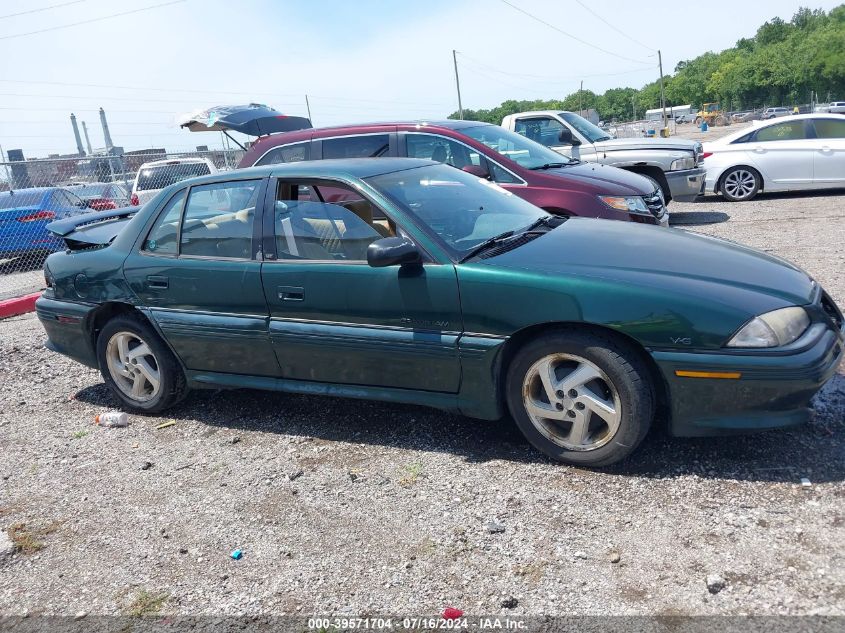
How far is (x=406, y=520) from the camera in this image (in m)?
3.23

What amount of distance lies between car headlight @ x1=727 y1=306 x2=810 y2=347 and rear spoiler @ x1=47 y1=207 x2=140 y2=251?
4.07 m

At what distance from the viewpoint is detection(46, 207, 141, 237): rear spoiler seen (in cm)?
519

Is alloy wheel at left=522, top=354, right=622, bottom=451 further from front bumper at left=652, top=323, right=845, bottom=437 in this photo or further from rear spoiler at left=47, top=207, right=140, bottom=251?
rear spoiler at left=47, top=207, right=140, bottom=251

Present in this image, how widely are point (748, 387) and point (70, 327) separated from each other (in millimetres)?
4272

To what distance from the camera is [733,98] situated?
95562 mm

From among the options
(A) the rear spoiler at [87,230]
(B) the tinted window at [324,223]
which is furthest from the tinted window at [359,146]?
(B) the tinted window at [324,223]

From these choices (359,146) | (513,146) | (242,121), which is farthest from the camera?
(242,121)

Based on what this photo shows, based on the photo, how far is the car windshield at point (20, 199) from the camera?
1180cm

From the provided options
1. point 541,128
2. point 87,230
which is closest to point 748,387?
point 87,230

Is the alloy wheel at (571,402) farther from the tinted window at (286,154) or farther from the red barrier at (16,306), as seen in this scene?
the red barrier at (16,306)

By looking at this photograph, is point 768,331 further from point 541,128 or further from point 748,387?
point 541,128

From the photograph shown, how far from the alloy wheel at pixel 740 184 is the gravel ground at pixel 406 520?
883cm

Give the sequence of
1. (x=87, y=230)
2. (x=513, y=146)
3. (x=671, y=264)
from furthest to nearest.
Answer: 1. (x=513, y=146)
2. (x=87, y=230)
3. (x=671, y=264)

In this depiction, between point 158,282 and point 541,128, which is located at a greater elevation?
point 541,128
